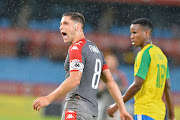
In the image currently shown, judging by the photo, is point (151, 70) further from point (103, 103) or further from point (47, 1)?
point (47, 1)

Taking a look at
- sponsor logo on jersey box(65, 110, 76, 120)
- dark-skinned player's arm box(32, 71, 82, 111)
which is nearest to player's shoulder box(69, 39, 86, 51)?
dark-skinned player's arm box(32, 71, 82, 111)

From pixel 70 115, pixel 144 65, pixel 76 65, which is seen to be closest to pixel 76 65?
pixel 76 65

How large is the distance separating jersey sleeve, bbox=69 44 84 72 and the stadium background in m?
15.9

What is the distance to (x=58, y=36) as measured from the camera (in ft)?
72.0

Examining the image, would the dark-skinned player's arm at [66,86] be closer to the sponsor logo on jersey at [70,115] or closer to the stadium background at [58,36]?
the sponsor logo on jersey at [70,115]

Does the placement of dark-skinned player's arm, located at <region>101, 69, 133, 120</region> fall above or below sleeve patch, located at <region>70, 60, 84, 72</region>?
below

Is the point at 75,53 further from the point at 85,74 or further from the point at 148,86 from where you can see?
the point at 148,86

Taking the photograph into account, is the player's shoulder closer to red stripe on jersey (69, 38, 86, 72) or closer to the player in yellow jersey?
red stripe on jersey (69, 38, 86, 72)

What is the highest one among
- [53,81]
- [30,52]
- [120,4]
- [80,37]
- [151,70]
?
[120,4]

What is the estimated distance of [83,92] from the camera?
343 centimetres

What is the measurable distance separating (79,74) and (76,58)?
0.52 ft

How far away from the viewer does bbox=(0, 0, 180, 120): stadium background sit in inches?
797

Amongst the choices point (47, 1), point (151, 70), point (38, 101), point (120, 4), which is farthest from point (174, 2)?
point (38, 101)

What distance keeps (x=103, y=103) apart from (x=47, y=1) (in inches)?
652
